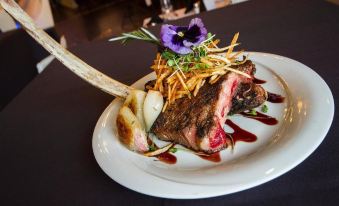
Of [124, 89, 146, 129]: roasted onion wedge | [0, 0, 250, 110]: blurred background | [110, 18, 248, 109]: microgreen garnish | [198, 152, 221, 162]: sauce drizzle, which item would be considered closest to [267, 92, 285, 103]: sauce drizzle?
[110, 18, 248, 109]: microgreen garnish

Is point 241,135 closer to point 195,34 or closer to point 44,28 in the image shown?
point 195,34

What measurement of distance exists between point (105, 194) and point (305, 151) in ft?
1.95

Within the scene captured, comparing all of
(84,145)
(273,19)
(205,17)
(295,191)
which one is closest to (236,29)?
(273,19)

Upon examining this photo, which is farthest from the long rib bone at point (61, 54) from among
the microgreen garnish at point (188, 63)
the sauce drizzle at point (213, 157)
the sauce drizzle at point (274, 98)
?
the sauce drizzle at point (274, 98)

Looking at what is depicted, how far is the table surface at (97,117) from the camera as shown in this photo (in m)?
0.87

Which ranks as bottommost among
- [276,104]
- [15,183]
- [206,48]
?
[276,104]

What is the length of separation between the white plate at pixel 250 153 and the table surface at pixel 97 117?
0.05 m

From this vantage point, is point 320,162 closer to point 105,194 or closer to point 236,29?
point 105,194

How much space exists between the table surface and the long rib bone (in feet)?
0.68

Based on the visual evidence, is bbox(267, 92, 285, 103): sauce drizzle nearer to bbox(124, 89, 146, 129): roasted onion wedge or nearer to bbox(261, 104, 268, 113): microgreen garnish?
bbox(261, 104, 268, 113): microgreen garnish

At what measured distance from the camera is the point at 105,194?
1.01 meters

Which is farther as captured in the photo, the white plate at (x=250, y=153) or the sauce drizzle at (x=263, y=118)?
the sauce drizzle at (x=263, y=118)

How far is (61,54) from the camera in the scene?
1246 mm

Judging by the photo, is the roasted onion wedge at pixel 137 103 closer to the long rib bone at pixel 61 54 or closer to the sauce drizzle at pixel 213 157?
the long rib bone at pixel 61 54
